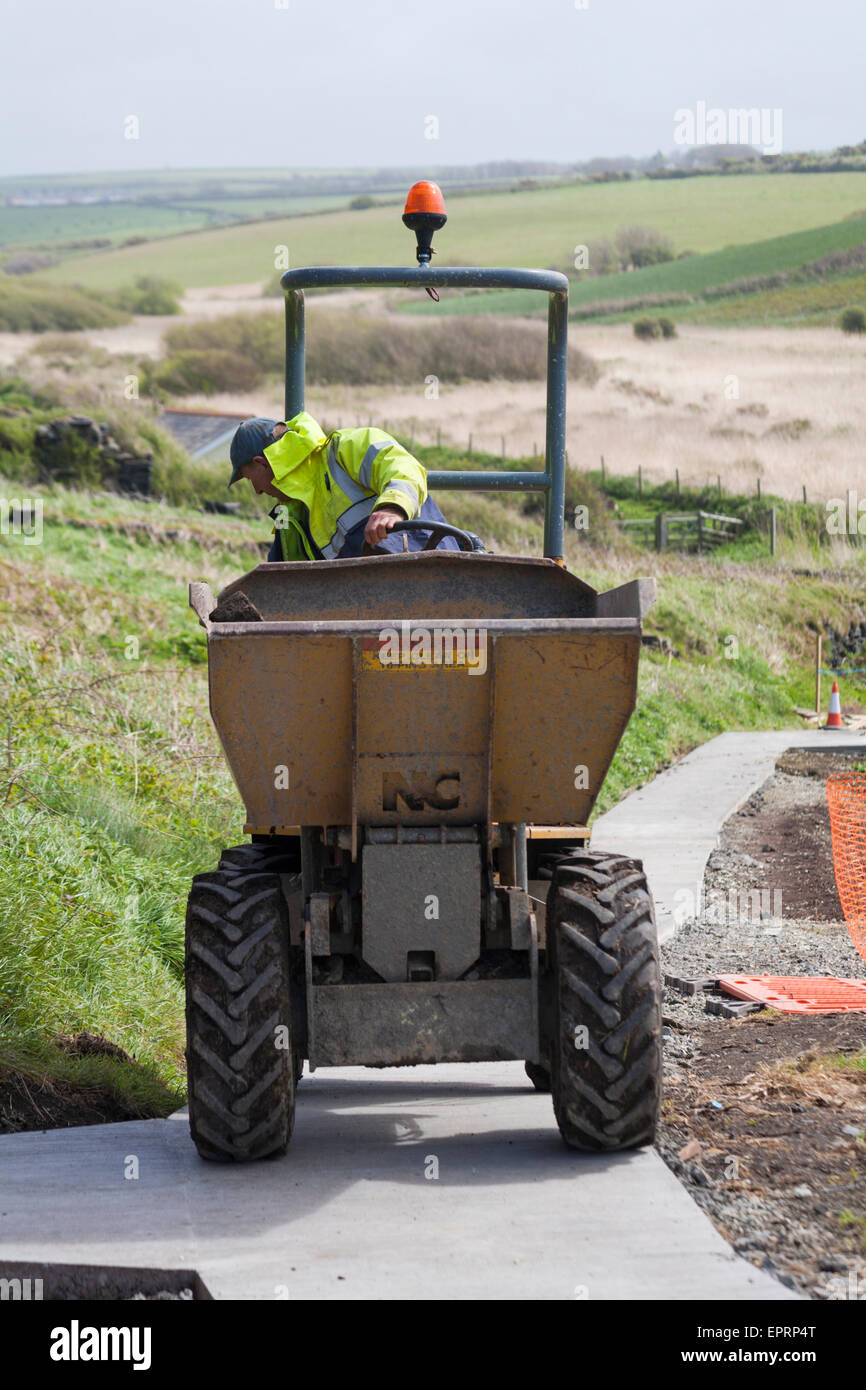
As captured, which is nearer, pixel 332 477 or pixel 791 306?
pixel 332 477

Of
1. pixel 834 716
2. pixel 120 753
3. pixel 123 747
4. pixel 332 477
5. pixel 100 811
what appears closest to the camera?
pixel 332 477

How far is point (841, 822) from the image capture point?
1117 centimetres

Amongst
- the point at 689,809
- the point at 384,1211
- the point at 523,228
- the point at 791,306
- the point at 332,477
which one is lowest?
the point at 689,809

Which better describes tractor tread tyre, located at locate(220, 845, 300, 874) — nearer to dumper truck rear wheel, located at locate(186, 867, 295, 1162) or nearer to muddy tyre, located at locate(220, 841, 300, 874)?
muddy tyre, located at locate(220, 841, 300, 874)

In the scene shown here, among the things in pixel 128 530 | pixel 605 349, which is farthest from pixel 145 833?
pixel 605 349

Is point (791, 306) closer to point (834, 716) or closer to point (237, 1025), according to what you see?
point (834, 716)

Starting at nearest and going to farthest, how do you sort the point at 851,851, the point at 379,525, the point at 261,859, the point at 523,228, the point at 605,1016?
the point at 605,1016 < the point at 379,525 < the point at 261,859 < the point at 851,851 < the point at 523,228

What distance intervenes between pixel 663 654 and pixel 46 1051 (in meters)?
15.6

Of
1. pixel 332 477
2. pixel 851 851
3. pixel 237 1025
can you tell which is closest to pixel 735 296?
pixel 851 851

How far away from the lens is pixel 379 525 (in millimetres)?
5082

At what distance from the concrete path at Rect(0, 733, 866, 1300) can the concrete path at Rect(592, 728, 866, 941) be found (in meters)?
3.42

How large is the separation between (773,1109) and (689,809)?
24.9ft
